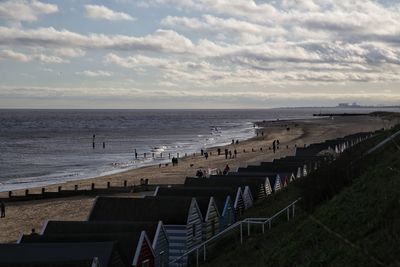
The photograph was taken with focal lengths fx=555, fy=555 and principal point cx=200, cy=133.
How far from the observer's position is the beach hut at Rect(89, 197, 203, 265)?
68.2ft

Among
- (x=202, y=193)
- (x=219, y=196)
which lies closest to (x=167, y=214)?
(x=202, y=193)

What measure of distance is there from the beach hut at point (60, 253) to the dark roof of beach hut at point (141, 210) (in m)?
5.67

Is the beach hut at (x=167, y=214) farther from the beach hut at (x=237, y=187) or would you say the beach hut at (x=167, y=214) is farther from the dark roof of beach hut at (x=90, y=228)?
the beach hut at (x=237, y=187)

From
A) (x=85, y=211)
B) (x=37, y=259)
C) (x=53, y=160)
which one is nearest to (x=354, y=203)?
(x=37, y=259)

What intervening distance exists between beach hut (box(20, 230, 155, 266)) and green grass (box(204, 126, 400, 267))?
2219 mm

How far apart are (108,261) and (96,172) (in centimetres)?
5243

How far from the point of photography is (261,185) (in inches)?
1202

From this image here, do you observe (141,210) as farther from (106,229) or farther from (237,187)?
(237,187)

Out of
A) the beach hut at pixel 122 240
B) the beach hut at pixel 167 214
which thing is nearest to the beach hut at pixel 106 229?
the beach hut at pixel 122 240

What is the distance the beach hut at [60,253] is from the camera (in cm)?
1402

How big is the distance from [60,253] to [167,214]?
698 cm

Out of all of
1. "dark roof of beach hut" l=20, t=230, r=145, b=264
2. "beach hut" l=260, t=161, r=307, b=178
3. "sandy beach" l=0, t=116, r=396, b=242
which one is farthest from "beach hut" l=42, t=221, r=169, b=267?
"beach hut" l=260, t=161, r=307, b=178

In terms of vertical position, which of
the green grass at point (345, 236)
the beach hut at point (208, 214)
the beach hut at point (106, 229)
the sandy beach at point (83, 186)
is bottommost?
the sandy beach at point (83, 186)

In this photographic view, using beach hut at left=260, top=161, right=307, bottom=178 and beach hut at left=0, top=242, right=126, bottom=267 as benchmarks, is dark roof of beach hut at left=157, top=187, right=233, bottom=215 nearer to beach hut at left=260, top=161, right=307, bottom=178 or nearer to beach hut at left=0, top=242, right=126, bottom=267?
beach hut at left=0, top=242, right=126, bottom=267
